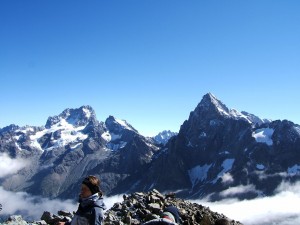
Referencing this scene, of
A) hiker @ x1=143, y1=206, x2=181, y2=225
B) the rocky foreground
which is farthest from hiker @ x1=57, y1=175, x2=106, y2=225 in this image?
the rocky foreground

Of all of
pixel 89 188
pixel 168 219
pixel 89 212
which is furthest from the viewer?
pixel 89 188

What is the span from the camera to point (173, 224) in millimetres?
10148

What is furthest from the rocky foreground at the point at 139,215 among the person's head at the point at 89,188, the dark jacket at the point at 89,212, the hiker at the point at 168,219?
the hiker at the point at 168,219

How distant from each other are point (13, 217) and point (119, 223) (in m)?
7.70

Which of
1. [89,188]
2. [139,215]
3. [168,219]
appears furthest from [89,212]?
[139,215]

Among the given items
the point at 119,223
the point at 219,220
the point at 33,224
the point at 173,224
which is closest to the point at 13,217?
the point at 33,224

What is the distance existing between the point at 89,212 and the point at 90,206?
17 centimetres

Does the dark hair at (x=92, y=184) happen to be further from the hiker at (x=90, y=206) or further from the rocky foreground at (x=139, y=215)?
the rocky foreground at (x=139, y=215)

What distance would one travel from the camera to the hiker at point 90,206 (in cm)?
1116

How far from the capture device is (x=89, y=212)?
36.8 feet

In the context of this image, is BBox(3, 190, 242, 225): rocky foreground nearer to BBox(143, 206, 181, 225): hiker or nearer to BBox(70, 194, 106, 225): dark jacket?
BBox(70, 194, 106, 225): dark jacket

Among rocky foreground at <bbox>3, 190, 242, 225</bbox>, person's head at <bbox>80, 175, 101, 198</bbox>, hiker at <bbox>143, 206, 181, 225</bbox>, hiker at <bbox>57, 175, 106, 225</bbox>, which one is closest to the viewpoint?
hiker at <bbox>143, 206, 181, 225</bbox>

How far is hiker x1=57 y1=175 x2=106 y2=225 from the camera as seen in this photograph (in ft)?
36.6

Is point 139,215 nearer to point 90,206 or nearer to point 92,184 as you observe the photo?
point 90,206
